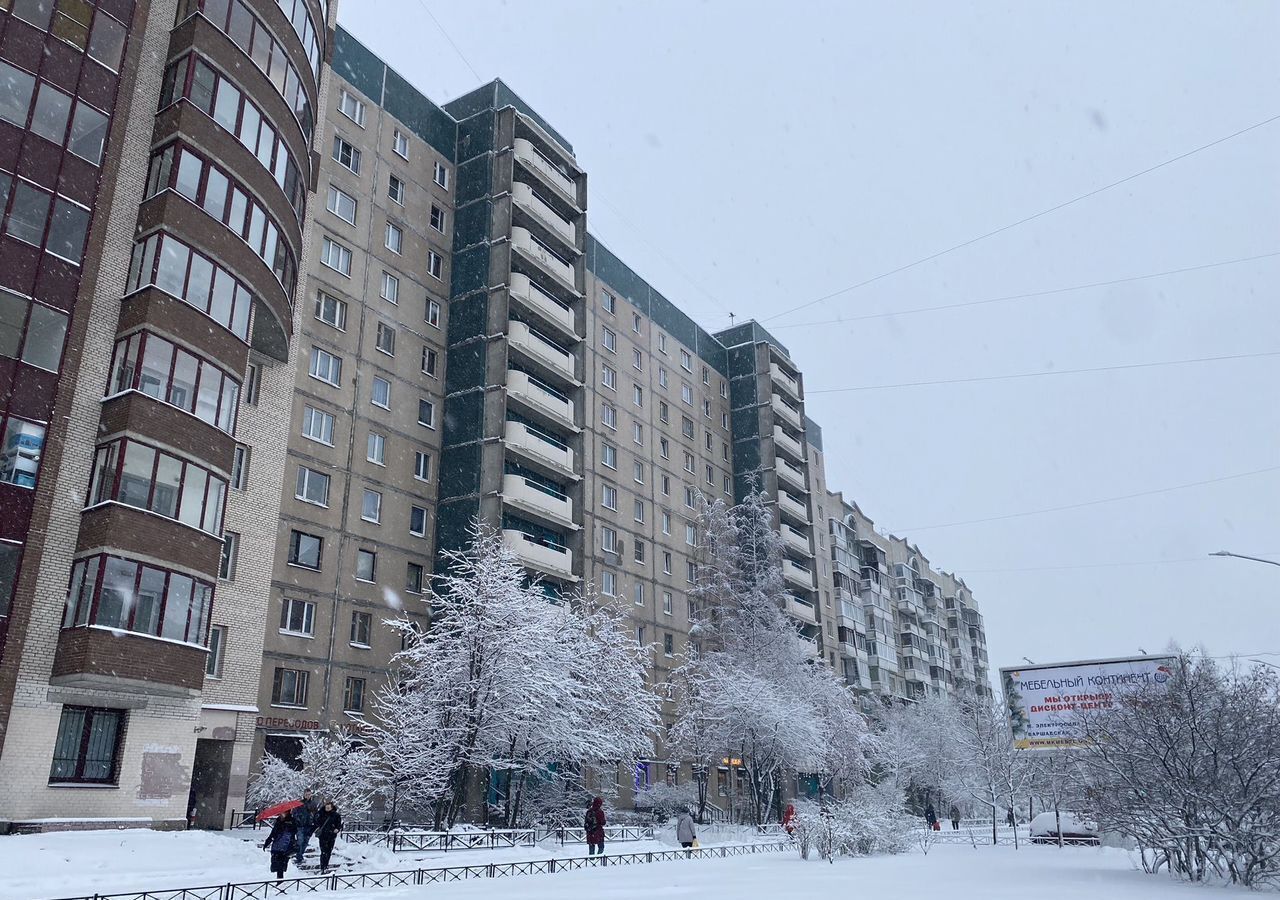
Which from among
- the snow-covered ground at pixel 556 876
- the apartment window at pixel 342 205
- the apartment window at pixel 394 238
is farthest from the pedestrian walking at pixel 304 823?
the apartment window at pixel 394 238

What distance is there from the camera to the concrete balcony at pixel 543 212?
46188 mm

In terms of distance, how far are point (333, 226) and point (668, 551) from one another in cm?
2728

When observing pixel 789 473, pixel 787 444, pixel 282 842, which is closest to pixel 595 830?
pixel 282 842

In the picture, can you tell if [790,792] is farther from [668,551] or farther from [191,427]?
[191,427]

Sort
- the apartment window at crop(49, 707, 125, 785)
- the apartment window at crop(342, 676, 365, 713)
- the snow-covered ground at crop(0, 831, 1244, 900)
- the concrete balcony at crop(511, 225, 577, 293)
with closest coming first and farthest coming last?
the snow-covered ground at crop(0, 831, 1244, 900) < the apartment window at crop(49, 707, 125, 785) < the apartment window at crop(342, 676, 365, 713) < the concrete balcony at crop(511, 225, 577, 293)

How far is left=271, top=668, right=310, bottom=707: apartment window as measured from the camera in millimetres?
32281

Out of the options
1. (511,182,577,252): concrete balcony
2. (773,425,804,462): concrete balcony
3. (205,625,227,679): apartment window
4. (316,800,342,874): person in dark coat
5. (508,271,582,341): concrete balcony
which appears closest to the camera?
(316,800,342,874): person in dark coat

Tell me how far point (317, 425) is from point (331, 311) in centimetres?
504

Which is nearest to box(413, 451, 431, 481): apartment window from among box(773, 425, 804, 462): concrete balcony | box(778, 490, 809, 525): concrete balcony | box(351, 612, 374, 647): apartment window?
box(351, 612, 374, 647): apartment window

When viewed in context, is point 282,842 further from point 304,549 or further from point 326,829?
point 304,549

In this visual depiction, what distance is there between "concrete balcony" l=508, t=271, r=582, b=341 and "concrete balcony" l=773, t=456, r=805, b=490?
77.6 ft

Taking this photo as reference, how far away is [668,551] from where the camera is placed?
5650 centimetres

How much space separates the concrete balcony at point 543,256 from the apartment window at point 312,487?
15310 mm

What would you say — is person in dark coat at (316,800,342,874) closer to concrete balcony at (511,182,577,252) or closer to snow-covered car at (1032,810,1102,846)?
snow-covered car at (1032,810,1102,846)
